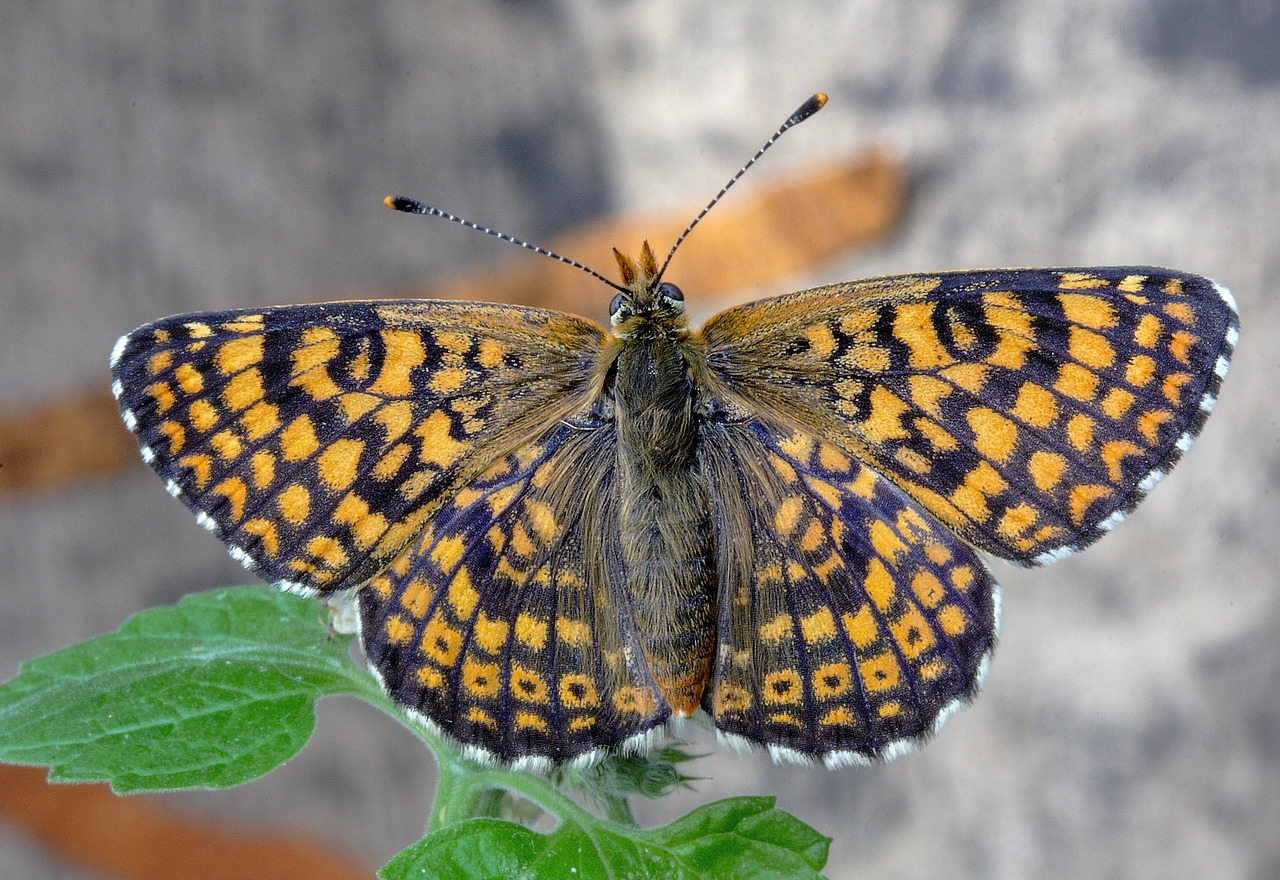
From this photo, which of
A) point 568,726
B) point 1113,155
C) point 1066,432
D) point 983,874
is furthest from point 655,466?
point 983,874

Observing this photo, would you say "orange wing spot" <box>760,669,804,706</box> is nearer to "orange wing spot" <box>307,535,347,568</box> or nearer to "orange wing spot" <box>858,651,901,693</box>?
"orange wing spot" <box>858,651,901,693</box>

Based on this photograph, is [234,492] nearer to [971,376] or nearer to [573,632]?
[573,632]

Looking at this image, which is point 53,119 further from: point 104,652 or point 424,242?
point 104,652

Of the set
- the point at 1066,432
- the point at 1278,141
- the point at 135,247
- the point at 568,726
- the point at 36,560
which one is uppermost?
the point at 1278,141

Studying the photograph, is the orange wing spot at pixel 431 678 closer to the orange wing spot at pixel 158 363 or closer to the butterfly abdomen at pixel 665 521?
the butterfly abdomen at pixel 665 521

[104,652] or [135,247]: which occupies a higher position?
[135,247]

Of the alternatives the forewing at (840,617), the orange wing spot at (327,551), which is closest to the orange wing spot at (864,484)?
the forewing at (840,617)

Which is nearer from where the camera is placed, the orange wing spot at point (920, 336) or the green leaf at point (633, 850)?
the green leaf at point (633, 850)

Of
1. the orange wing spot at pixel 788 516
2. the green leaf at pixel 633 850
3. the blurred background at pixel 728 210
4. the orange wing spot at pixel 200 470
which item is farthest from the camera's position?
the blurred background at pixel 728 210
